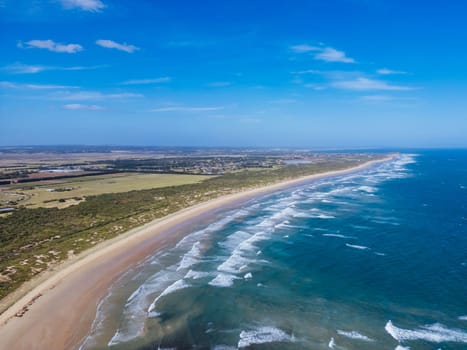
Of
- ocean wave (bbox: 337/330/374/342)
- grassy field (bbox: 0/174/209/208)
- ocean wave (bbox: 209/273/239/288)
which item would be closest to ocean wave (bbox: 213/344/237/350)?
ocean wave (bbox: 337/330/374/342)

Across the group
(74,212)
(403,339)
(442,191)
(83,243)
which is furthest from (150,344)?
(442,191)

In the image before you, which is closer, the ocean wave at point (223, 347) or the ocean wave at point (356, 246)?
the ocean wave at point (223, 347)

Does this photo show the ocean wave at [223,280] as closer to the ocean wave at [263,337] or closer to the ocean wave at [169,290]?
the ocean wave at [169,290]

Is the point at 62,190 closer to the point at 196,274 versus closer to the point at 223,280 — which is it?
the point at 196,274

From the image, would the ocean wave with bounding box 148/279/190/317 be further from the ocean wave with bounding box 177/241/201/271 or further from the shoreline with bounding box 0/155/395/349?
the shoreline with bounding box 0/155/395/349

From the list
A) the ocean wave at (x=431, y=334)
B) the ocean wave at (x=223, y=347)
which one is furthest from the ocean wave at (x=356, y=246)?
the ocean wave at (x=223, y=347)


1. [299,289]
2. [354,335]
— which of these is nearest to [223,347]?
[354,335]
